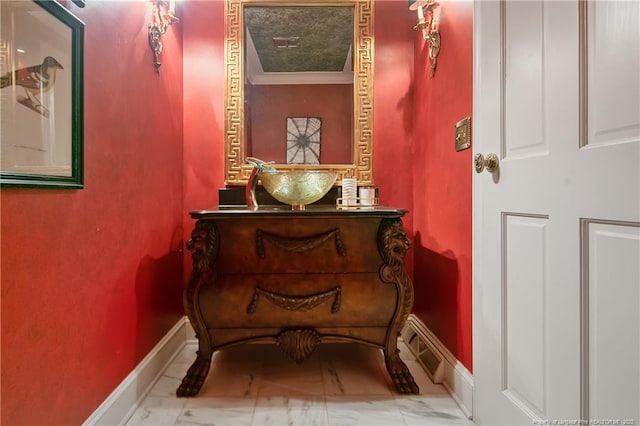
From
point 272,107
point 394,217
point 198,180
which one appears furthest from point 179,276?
point 394,217

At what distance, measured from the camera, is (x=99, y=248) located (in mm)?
1120

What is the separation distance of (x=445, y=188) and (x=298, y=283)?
0.81 meters

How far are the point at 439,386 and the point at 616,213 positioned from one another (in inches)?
44.6

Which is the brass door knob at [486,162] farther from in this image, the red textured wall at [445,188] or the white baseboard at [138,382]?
the white baseboard at [138,382]

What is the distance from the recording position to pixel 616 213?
0.71 metres

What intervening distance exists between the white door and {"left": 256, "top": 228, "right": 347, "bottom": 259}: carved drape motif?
0.58m

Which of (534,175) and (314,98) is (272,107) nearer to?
(314,98)

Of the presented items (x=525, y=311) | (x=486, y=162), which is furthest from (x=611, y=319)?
(x=486, y=162)

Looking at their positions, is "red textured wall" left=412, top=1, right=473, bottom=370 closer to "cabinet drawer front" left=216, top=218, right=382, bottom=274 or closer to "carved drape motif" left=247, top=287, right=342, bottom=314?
"cabinet drawer front" left=216, top=218, right=382, bottom=274

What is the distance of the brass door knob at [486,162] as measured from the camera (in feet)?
3.65

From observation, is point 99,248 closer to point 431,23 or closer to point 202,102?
point 202,102

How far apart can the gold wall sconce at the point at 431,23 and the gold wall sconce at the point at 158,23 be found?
1.17 metres

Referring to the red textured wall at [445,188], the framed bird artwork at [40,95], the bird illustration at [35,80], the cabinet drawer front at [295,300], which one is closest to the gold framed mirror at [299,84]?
the red textured wall at [445,188]

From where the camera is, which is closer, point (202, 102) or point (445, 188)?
point (445, 188)
